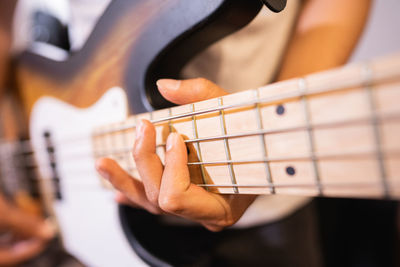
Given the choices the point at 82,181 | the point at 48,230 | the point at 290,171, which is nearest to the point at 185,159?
the point at 290,171

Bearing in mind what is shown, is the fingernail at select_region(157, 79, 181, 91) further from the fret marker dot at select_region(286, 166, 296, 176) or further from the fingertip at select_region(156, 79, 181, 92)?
the fret marker dot at select_region(286, 166, 296, 176)

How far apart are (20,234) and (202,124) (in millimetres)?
827

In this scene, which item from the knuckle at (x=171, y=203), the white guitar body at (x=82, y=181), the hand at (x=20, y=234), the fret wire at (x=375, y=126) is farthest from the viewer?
the hand at (x=20, y=234)

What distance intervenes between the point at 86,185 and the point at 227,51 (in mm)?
440

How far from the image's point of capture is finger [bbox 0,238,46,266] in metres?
0.75

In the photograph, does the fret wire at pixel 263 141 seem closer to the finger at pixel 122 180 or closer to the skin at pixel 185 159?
the skin at pixel 185 159

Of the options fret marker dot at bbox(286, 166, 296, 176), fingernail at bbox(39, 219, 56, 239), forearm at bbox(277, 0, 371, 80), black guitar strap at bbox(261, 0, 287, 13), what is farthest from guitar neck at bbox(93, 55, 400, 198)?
fingernail at bbox(39, 219, 56, 239)

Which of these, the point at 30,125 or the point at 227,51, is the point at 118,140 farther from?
the point at 30,125

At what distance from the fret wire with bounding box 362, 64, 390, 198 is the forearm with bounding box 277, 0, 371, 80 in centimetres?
33

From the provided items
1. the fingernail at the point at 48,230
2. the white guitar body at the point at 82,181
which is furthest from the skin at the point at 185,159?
the fingernail at the point at 48,230

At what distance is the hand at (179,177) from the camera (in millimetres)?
304

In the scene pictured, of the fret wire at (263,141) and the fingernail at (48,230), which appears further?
the fingernail at (48,230)

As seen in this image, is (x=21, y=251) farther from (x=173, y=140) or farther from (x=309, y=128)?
(x=309, y=128)

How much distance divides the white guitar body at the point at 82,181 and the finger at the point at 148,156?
118mm
